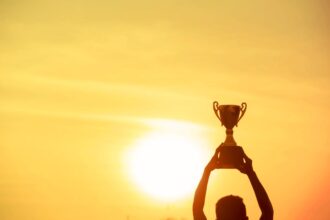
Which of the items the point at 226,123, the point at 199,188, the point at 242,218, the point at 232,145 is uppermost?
the point at 226,123

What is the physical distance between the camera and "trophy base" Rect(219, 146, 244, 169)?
7100 millimetres

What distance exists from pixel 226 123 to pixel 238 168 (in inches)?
81.9

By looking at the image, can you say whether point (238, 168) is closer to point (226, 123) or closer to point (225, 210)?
point (225, 210)

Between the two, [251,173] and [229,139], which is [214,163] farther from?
[229,139]

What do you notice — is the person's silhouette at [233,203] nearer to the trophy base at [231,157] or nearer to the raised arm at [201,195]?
the raised arm at [201,195]

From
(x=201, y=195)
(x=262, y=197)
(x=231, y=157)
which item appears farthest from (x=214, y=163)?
(x=262, y=197)

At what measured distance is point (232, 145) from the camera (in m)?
7.66

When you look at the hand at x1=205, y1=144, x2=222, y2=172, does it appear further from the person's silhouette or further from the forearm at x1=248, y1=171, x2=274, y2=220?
the forearm at x1=248, y1=171, x2=274, y2=220

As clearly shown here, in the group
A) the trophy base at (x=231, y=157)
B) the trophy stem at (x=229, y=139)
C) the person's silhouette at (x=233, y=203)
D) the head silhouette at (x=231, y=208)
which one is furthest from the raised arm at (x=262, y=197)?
the trophy stem at (x=229, y=139)

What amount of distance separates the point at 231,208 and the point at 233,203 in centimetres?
7

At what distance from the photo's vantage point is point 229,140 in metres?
8.05

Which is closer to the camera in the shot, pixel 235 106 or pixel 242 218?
pixel 242 218

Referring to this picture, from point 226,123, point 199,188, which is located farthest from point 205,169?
point 226,123

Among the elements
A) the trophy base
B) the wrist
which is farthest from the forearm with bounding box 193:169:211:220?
the wrist
